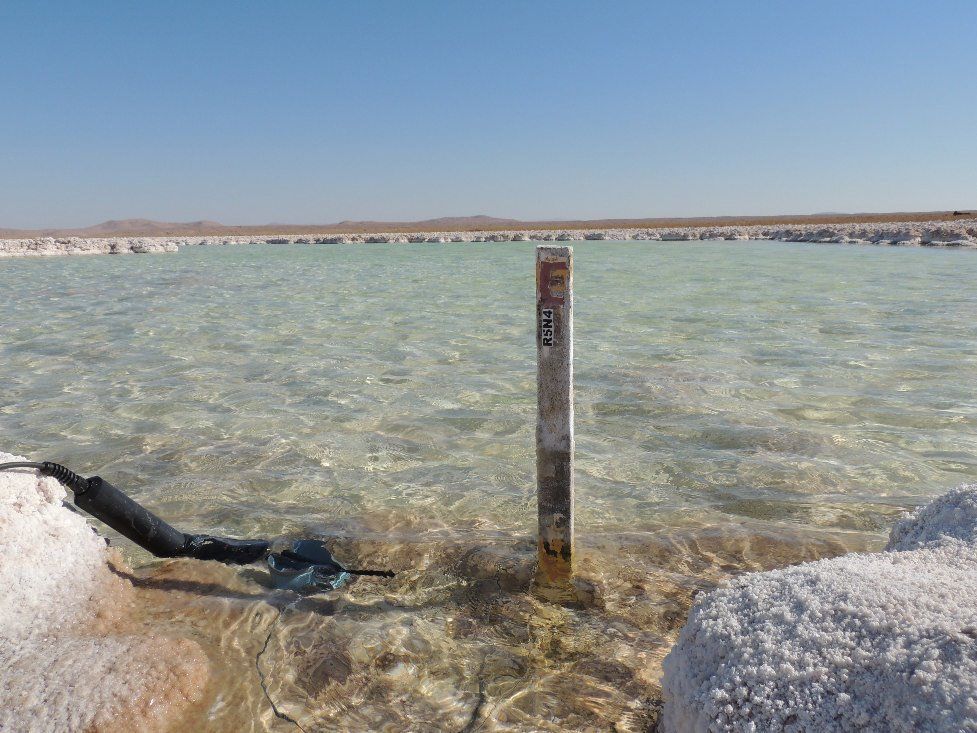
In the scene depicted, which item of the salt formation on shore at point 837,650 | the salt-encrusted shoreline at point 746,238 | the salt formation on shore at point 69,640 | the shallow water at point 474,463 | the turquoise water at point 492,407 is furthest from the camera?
the salt-encrusted shoreline at point 746,238

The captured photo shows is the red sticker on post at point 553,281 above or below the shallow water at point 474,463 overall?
above

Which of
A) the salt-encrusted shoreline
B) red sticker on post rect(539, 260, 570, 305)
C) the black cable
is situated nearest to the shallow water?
the black cable

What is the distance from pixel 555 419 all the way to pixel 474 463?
2293mm

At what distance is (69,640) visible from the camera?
8.85 feet

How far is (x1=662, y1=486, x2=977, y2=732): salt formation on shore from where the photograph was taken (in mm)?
1702

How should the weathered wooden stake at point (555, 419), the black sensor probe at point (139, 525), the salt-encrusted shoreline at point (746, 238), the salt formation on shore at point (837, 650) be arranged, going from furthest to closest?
1. the salt-encrusted shoreline at point (746, 238)
2. the weathered wooden stake at point (555, 419)
3. the black sensor probe at point (139, 525)
4. the salt formation on shore at point (837, 650)

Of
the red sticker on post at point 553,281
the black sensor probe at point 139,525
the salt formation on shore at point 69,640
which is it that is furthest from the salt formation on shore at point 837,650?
the black sensor probe at point 139,525

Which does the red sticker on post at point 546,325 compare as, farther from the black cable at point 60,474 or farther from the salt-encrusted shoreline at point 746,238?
the salt-encrusted shoreline at point 746,238

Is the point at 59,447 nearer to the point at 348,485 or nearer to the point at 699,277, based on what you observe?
the point at 348,485

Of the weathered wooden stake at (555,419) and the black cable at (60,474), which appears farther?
the weathered wooden stake at (555,419)

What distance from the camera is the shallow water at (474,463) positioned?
9.89ft

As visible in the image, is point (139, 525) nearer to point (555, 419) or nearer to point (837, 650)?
point (555, 419)

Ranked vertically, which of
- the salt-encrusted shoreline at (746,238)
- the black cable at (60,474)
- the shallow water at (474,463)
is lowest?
the shallow water at (474,463)

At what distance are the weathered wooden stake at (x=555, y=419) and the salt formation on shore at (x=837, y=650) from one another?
1211 mm
